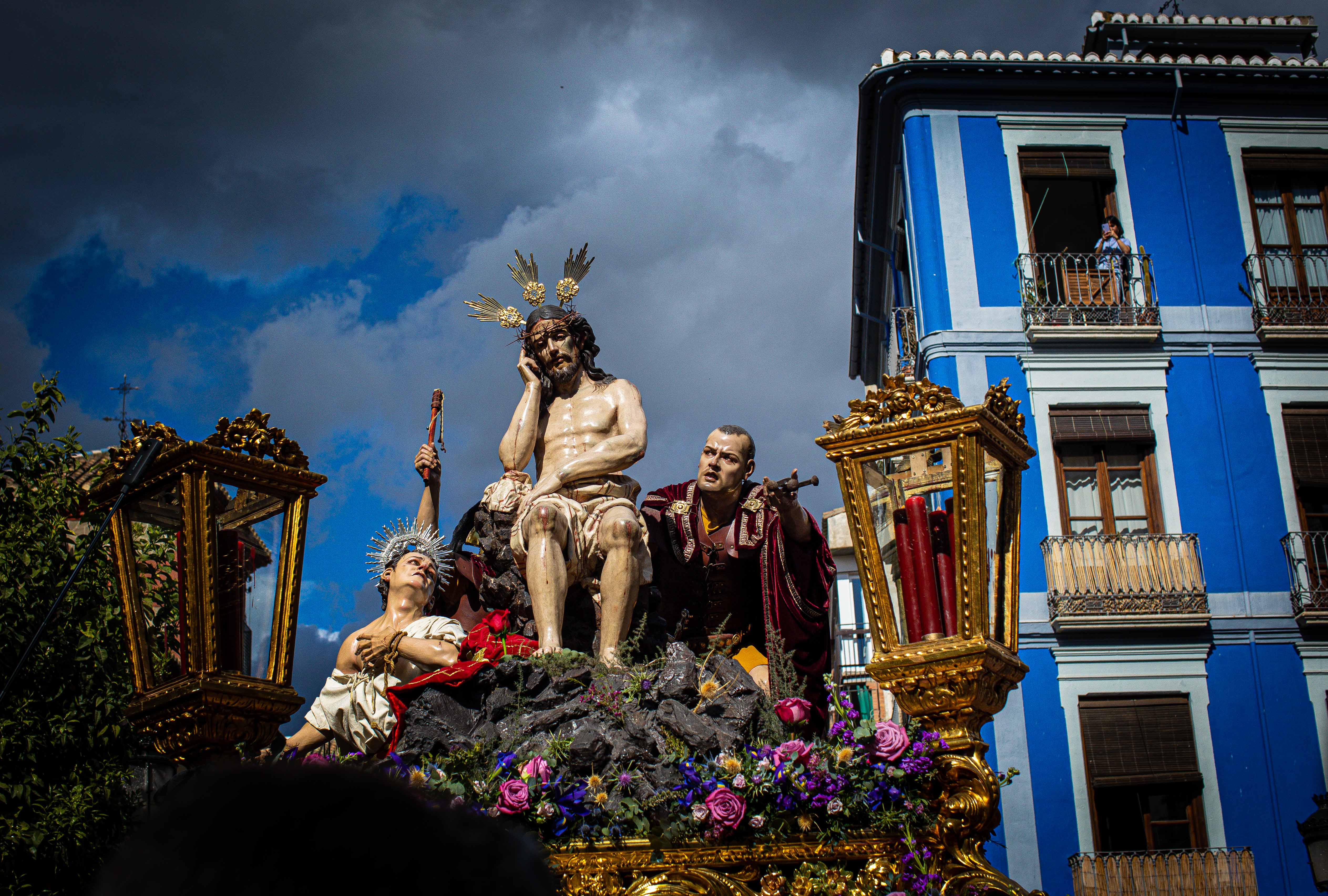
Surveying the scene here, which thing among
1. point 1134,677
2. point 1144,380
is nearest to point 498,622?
point 1134,677

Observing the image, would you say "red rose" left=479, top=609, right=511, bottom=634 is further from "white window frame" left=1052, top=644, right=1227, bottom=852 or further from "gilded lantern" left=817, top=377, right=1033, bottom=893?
"white window frame" left=1052, top=644, right=1227, bottom=852

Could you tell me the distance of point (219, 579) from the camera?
5523 mm

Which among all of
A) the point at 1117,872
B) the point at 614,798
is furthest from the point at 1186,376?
the point at 614,798

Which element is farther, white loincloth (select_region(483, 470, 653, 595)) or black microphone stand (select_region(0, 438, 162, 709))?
white loincloth (select_region(483, 470, 653, 595))

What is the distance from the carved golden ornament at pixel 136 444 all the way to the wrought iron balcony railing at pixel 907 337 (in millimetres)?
11209

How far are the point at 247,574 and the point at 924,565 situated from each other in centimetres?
307

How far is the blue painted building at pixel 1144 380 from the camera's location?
42.7 ft

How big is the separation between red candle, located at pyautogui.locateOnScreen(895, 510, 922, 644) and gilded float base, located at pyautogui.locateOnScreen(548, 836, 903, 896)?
86 cm

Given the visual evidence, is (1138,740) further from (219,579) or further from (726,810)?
(219,579)

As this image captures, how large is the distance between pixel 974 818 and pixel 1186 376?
11510 mm

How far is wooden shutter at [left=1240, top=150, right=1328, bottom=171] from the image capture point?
635 inches

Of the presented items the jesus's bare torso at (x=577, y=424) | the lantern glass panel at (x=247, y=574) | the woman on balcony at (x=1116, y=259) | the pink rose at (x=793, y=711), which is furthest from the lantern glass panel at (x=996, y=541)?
the woman on balcony at (x=1116, y=259)

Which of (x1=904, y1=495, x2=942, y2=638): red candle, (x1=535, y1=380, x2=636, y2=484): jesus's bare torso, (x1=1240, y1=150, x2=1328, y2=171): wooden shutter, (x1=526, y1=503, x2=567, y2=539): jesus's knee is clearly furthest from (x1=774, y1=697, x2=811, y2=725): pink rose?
(x1=1240, y1=150, x2=1328, y2=171): wooden shutter

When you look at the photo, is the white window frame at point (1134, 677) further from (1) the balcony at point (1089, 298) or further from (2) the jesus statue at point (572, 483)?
(2) the jesus statue at point (572, 483)
